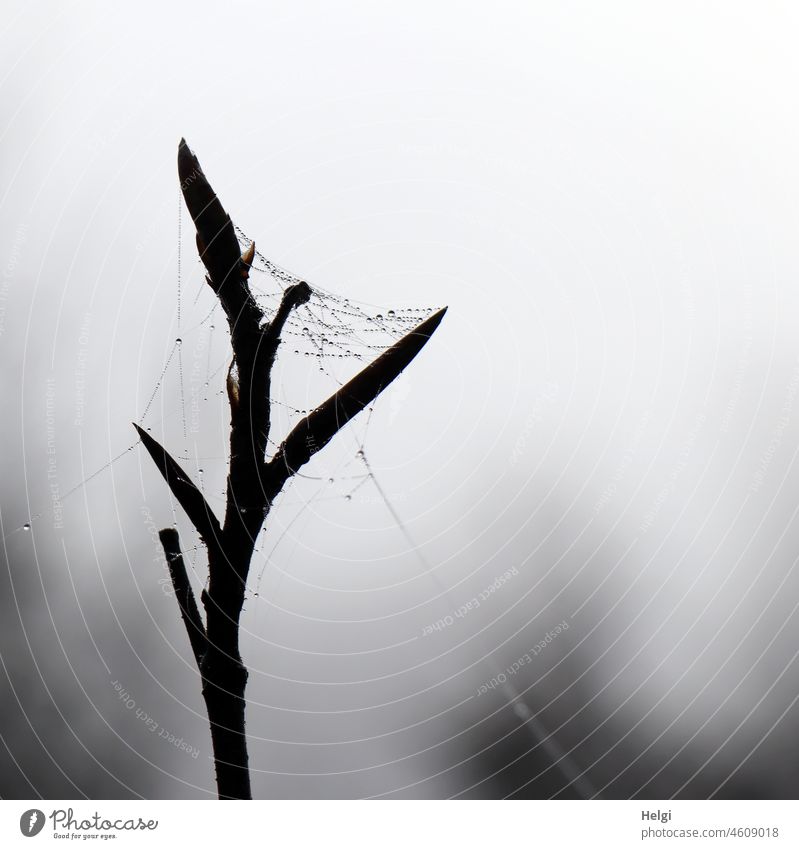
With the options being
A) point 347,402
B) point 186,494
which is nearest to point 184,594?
point 186,494

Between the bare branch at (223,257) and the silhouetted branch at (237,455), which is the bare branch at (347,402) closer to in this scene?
the silhouetted branch at (237,455)

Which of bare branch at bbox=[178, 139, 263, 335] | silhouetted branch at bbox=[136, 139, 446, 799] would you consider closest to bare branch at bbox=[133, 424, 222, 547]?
silhouetted branch at bbox=[136, 139, 446, 799]

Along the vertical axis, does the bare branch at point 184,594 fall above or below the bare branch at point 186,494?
below

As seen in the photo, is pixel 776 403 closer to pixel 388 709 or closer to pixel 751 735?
pixel 751 735

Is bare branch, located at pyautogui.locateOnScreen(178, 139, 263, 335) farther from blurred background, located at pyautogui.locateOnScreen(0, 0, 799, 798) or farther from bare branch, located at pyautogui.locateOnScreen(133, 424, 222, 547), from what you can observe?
bare branch, located at pyautogui.locateOnScreen(133, 424, 222, 547)

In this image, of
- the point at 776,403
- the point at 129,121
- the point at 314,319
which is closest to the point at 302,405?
the point at 314,319

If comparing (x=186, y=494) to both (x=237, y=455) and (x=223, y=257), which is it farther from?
(x=223, y=257)

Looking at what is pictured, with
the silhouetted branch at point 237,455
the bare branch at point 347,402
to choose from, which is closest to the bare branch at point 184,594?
the silhouetted branch at point 237,455
